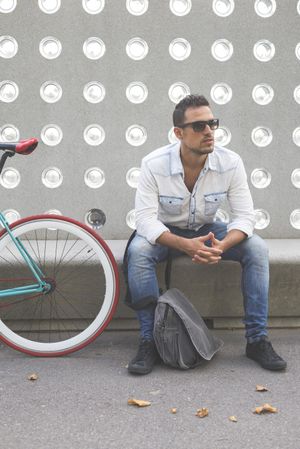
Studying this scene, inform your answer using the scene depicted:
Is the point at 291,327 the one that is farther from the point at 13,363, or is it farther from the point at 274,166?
the point at 13,363

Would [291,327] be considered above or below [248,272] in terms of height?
below

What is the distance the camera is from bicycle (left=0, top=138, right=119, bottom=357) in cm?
329

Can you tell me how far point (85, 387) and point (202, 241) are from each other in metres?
0.92

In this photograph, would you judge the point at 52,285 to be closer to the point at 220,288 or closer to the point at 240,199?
the point at 220,288

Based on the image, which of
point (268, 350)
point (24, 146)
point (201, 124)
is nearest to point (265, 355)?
point (268, 350)

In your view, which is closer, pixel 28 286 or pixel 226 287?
pixel 28 286

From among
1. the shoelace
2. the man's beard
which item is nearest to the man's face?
the man's beard

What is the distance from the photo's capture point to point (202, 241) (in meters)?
3.15

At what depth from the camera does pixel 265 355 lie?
3.11m

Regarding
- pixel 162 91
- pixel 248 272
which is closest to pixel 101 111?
pixel 162 91

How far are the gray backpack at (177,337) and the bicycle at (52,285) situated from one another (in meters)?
0.32

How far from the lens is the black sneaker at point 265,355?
9.97 feet

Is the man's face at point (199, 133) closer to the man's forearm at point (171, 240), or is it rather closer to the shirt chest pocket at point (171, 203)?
the shirt chest pocket at point (171, 203)

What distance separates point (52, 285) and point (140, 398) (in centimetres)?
88
